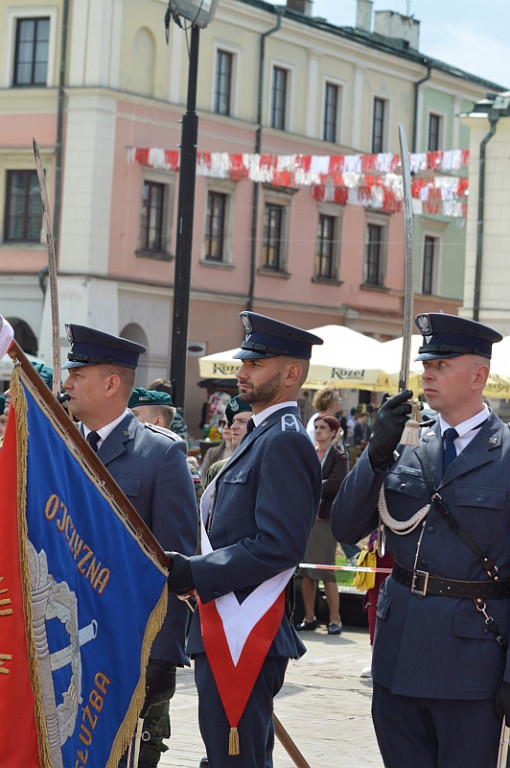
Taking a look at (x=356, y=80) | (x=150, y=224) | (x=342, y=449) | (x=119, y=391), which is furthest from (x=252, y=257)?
(x=119, y=391)

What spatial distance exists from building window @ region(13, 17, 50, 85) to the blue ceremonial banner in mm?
32079

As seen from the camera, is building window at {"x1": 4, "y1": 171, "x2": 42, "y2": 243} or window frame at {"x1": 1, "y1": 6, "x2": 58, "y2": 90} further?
building window at {"x1": 4, "y1": 171, "x2": 42, "y2": 243}

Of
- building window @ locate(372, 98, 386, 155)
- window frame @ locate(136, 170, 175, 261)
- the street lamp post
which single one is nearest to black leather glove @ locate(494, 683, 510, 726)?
the street lamp post

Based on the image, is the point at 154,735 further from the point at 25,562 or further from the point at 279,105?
the point at 279,105

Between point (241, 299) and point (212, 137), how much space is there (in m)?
4.33

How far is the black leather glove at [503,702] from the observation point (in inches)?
177

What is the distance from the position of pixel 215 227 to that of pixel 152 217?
94.3 inches

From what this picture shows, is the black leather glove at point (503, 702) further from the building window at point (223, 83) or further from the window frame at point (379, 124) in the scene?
the window frame at point (379, 124)

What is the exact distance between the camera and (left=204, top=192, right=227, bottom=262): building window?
38.4 meters

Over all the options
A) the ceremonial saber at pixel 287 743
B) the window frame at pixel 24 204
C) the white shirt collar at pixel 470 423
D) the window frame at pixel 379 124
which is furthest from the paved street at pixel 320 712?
the window frame at pixel 379 124

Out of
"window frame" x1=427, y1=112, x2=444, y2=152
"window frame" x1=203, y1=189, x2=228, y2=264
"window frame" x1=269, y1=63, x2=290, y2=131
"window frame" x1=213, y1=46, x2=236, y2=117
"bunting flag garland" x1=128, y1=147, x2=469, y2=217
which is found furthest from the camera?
"window frame" x1=427, y1=112, x2=444, y2=152

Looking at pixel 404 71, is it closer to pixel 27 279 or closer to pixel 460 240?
pixel 460 240

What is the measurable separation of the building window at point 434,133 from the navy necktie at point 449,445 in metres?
40.9

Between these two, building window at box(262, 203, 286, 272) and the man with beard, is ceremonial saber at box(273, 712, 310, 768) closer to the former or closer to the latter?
the man with beard
